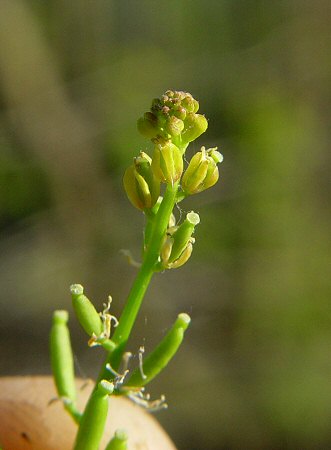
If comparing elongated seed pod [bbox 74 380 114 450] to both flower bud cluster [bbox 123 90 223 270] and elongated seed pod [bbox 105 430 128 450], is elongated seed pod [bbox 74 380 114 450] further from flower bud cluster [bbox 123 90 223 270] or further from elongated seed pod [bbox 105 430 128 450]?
flower bud cluster [bbox 123 90 223 270]

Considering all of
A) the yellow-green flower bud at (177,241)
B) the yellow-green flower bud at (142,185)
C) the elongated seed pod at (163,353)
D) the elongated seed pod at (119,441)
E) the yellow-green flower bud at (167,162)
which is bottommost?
the elongated seed pod at (119,441)

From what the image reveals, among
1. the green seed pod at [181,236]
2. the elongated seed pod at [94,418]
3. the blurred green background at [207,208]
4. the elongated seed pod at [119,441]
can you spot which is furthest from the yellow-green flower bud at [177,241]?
the blurred green background at [207,208]

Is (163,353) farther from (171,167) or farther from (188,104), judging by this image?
(188,104)

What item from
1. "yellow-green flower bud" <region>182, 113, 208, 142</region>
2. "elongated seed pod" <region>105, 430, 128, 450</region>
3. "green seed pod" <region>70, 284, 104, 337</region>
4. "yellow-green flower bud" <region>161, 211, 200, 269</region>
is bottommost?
"elongated seed pod" <region>105, 430, 128, 450</region>

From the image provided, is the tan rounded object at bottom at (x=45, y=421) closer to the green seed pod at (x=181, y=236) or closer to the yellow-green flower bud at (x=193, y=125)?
the green seed pod at (x=181, y=236)

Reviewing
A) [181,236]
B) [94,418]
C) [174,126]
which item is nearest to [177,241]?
[181,236]

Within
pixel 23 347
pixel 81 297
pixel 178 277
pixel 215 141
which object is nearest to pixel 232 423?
pixel 178 277

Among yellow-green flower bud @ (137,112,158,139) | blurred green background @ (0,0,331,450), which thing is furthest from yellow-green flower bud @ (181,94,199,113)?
blurred green background @ (0,0,331,450)
